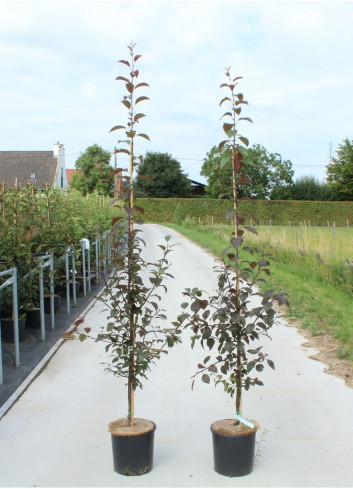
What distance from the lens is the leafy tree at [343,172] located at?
55.5 metres

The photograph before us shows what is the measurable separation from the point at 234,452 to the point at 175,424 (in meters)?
0.89

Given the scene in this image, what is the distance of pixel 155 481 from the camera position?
3039mm

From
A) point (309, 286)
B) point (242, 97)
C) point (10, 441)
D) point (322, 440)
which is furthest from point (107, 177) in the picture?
point (309, 286)

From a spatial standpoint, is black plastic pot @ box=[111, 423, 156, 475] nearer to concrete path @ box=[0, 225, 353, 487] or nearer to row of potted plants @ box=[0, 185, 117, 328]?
concrete path @ box=[0, 225, 353, 487]

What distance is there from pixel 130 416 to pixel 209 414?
3.30ft

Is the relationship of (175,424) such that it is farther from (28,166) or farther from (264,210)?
(28,166)

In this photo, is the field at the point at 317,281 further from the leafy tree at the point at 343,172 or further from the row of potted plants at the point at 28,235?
the leafy tree at the point at 343,172

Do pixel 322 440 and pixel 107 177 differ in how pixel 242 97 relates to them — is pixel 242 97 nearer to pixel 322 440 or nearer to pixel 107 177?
pixel 107 177

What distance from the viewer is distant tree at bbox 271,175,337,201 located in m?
57.1

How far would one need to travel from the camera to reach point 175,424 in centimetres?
388

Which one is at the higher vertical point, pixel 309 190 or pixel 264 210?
pixel 309 190

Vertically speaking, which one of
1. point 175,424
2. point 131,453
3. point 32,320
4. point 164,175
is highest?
point 164,175

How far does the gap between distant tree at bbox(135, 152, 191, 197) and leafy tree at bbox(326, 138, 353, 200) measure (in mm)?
16364

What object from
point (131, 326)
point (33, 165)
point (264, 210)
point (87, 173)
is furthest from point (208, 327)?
point (87, 173)
